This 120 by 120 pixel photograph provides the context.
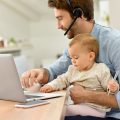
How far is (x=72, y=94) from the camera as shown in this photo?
139 centimetres

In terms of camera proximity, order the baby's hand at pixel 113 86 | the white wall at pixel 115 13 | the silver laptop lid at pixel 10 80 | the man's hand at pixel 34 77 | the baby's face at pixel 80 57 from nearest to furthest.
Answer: the silver laptop lid at pixel 10 80
the baby's hand at pixel 113 86
the baby's face at pixel 80 57
the man's hand at pixel 34 77
the white wall at pixel 115 13

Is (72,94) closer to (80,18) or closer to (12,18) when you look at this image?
(80,18)

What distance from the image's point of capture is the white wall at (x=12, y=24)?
7020 millimetres

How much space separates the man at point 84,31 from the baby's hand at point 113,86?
22 mm

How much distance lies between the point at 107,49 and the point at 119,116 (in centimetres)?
32

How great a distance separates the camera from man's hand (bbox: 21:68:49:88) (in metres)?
1.56

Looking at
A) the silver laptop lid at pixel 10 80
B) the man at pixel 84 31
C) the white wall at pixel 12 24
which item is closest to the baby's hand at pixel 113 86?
the man at pixel 84 31

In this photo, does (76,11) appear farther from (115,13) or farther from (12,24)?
(12,24)

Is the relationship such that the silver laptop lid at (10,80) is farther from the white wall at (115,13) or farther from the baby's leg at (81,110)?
the white wall at (115,13)

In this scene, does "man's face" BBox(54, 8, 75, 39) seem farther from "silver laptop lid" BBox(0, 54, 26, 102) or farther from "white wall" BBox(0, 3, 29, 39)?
"white wall" BBox(0, 3, 29, 39)

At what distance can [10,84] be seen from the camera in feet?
4.08

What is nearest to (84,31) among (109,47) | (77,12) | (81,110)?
(77,12)

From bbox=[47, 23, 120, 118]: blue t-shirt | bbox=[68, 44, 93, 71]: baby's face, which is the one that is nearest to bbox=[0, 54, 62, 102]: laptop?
bbox=[68, 44, 93, 71]: baby's face

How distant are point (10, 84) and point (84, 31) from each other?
0.60 metres
